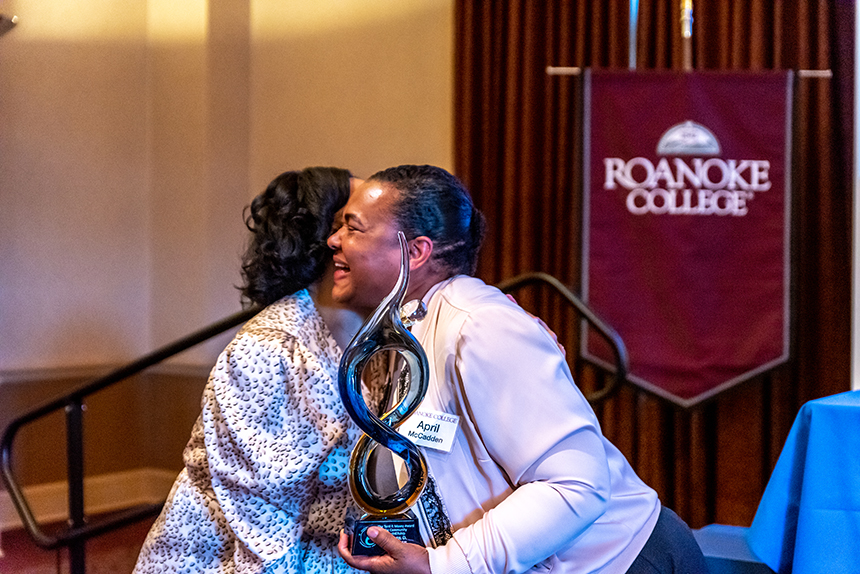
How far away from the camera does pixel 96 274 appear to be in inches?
185

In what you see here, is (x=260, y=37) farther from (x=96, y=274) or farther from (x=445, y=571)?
(x=445, y=571)

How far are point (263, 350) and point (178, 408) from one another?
10.6 ft

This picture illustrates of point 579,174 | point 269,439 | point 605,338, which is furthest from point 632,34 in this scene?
point 269,439

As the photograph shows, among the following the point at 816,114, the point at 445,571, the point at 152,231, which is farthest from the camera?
the point at 152,231

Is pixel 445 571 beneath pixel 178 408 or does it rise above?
above

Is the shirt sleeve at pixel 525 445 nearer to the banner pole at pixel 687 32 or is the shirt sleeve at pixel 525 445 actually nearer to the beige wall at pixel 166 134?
the banner pole at pixel 687 32

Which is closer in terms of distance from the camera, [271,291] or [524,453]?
[524,453]

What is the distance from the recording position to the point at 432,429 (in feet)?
4.59

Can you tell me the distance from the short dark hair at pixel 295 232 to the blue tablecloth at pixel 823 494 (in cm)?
117

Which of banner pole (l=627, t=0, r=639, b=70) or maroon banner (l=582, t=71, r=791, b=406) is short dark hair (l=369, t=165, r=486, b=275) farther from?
banner pole (l=627, t=0, r=639, b=70)

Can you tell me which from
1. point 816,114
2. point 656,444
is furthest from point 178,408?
point 816,114

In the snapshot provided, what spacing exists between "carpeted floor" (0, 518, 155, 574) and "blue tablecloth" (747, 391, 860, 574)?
273 centimetres

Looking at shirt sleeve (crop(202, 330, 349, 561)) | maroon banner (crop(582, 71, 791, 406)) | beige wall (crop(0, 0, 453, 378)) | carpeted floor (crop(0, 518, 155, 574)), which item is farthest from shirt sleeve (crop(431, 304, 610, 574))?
beige wall (crop(0, 0, 453, 378))

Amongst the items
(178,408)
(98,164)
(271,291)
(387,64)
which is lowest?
(178,408)
